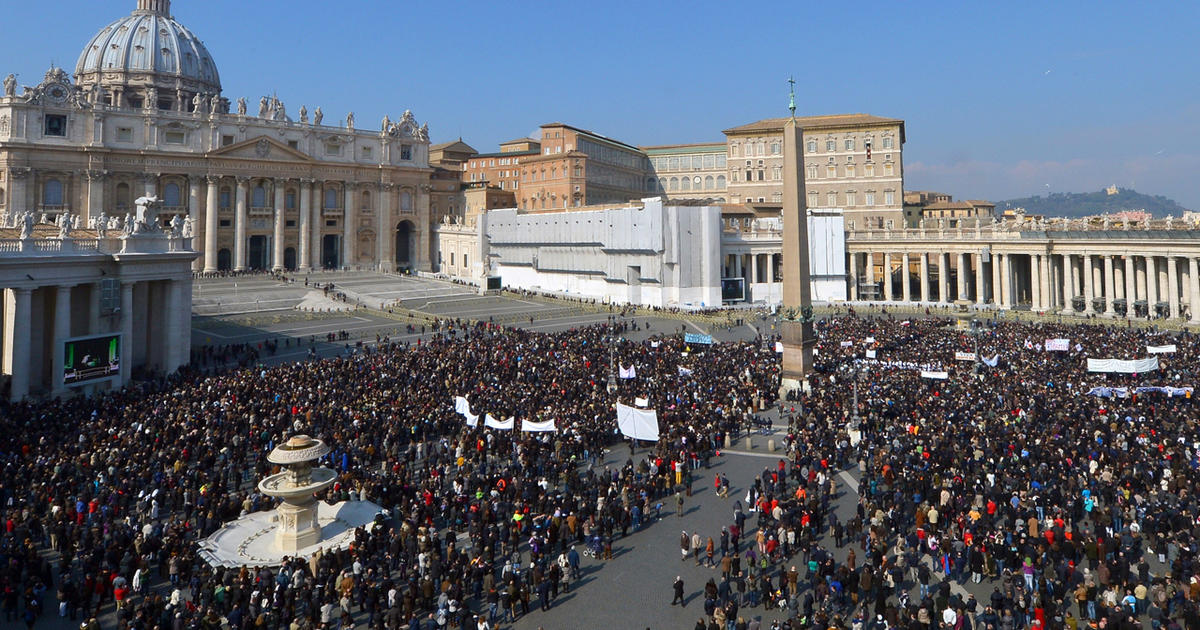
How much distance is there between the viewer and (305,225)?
289 ft

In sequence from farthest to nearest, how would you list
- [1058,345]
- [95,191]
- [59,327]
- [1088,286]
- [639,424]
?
[95,191]
[1088,286]
[1058,345]
[59,327]
[639,424]

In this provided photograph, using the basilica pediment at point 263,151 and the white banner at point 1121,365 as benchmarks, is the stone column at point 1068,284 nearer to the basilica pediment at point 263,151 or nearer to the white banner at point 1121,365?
the white banner at point 1121,365

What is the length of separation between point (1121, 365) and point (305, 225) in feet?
261

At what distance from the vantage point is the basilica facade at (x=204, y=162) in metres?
74.7

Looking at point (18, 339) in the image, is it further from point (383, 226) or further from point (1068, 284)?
point (383, 226)

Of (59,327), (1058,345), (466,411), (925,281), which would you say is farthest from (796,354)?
(925,281)

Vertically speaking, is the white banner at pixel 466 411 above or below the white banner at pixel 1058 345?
below

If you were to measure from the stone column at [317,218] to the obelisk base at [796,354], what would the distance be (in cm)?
7062

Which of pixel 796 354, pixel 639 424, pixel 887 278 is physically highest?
pixel 887 278

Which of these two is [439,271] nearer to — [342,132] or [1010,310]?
[342,132]

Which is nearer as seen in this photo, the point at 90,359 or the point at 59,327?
the point at 90,359

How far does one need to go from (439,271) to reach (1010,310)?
65.6 meters

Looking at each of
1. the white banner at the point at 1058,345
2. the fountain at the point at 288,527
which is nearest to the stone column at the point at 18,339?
the fountain at the point at 288,527

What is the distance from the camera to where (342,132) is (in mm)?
91375
